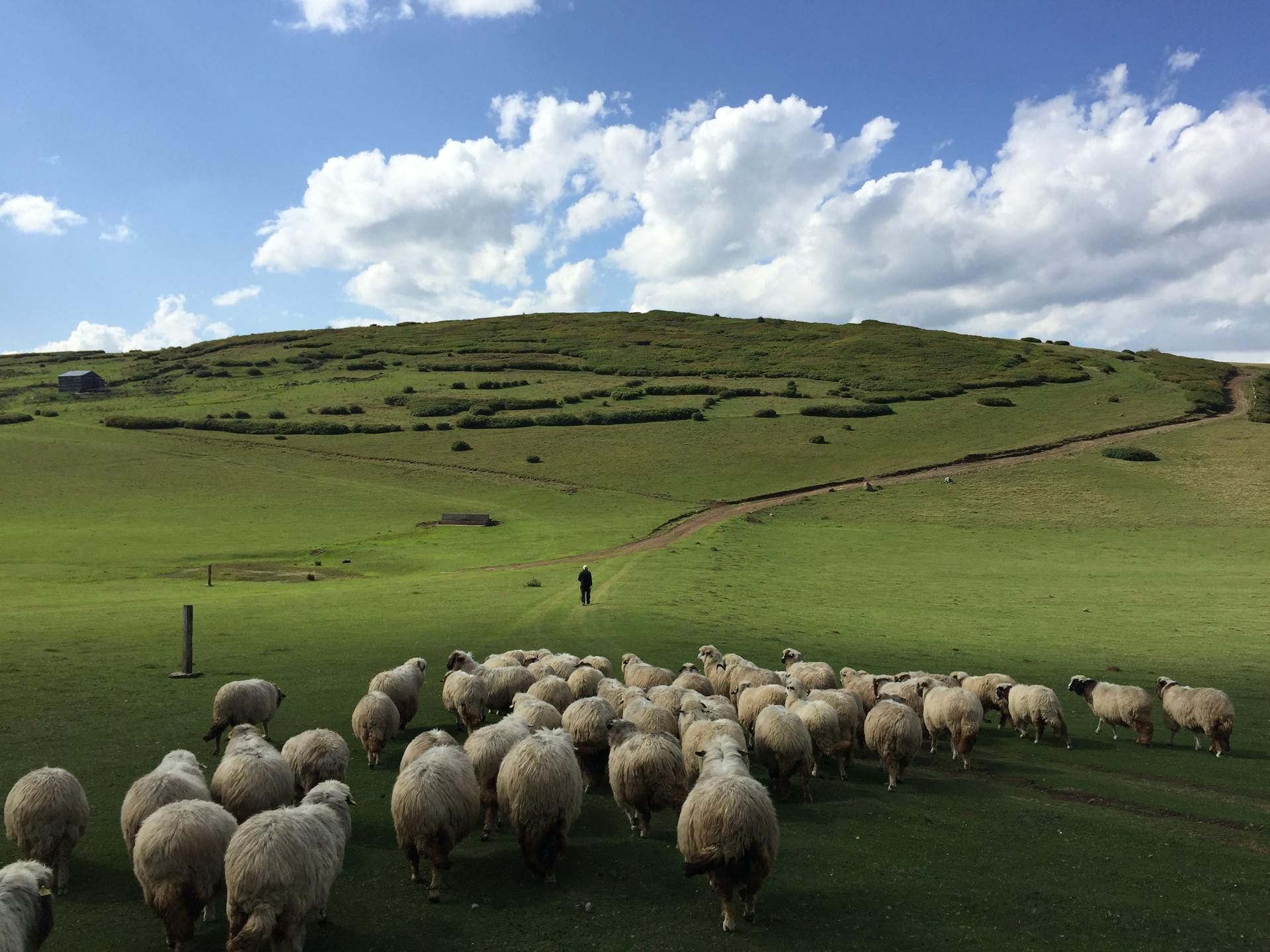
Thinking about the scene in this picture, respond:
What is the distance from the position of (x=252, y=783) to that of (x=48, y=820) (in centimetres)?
231

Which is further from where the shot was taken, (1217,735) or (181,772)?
(1217,735)

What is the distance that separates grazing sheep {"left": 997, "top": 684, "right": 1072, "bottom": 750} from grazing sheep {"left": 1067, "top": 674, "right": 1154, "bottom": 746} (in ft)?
3.75

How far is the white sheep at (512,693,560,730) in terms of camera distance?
14.4m

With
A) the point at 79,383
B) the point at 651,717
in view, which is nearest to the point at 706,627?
the point at 651,717

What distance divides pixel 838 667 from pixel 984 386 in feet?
315

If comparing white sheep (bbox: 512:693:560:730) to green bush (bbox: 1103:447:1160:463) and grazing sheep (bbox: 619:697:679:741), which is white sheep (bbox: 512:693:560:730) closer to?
grazing sheep (bbox: 619:697:679:741)

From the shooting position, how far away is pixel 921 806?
1334 cm

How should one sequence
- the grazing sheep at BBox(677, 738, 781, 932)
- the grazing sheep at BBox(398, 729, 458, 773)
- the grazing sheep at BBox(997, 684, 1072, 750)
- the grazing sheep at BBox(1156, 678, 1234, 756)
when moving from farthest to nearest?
the grazing sheep at BBox(997, 684, 1072, 750), the grazing sheep at BBox(1156, 678, 1234, 756), the grazing sheep at BBox(398, 729, 458, 773), the grazing sheep at BBox(677, 738, 781, 932)

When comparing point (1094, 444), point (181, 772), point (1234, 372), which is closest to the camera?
point (181, 772)

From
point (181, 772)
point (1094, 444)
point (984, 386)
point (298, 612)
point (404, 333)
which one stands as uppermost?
point (404, 333)

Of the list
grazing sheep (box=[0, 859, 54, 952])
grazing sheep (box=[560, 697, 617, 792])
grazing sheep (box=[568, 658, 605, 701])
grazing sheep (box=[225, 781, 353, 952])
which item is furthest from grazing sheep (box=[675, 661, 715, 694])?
grazing sheep (box=[0, 859, 54, 952])

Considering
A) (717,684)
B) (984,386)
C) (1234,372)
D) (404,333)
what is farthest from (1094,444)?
(404,333)

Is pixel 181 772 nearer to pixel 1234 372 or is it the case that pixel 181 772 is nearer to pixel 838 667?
pixel 838 667

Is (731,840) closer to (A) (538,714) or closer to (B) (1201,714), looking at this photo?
(A) (538,714)
